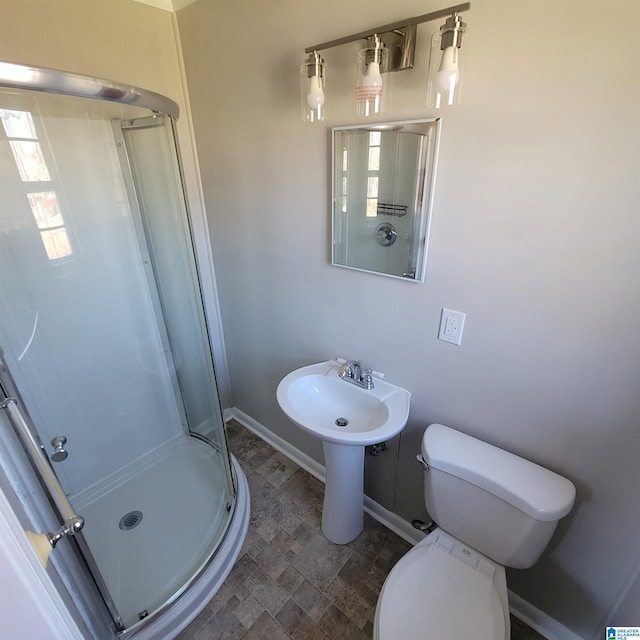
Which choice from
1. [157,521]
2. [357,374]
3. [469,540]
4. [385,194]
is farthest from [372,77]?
[157,521]

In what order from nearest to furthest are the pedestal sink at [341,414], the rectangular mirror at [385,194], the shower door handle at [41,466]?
the shower door handle at [41,466], the rectangular mirror at [385,194], the pedestal sink at [341,414]

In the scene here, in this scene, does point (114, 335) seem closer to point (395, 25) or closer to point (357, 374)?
point (357, 374)

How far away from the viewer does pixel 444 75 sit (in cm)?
97

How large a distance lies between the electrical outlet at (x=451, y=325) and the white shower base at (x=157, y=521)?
4.67 feet

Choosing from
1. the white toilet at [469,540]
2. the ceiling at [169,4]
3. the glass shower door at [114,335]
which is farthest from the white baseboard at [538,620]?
the ceiling at [169,4]

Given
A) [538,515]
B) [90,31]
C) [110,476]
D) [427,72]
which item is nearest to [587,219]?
[427,72]

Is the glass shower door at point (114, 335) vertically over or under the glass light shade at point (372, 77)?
under

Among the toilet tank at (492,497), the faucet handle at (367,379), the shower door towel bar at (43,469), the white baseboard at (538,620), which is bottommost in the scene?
the white baseboard at (538,620)

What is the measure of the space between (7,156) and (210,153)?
84cm

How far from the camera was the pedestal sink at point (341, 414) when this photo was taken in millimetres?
1475

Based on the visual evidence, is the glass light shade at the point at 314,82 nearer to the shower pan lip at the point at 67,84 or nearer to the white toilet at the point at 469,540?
the shower pan lip at the point at 67,84

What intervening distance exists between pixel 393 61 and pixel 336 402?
4.31 ft

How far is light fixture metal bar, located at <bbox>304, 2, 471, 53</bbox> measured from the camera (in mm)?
960

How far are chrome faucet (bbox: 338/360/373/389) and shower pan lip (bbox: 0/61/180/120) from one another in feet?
4.28
